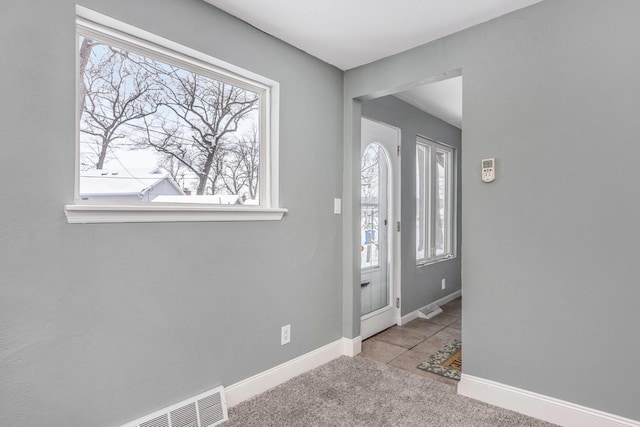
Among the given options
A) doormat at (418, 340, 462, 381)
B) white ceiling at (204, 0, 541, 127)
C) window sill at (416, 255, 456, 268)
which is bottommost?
doormat at (418, 340, 462, 381)

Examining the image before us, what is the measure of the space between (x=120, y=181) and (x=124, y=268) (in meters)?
0.43

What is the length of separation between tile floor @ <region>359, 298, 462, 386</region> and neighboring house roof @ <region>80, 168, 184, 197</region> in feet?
6.89

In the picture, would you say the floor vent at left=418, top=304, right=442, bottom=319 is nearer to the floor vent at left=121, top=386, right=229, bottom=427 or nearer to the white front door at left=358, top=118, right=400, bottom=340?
the white front door at left=358, top=118, right=400, bottom=340

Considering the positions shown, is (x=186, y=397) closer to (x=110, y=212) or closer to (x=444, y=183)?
(x=110, y=212)

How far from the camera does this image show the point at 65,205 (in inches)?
58.2

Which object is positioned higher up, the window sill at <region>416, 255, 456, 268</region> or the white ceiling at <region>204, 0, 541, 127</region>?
the white ceiling at <region>204, 0, 541, 127</region>

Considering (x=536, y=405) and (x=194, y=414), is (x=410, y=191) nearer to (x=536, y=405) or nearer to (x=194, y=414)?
(x=536, y=405)

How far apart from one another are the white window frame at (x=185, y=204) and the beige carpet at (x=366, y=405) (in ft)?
3.72

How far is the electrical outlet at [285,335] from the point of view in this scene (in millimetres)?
2412

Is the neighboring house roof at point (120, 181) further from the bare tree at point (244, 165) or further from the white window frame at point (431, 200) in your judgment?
the white window frame at point (431, 200)

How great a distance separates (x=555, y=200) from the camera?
1.95 meters

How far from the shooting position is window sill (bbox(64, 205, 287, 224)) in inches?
59.7

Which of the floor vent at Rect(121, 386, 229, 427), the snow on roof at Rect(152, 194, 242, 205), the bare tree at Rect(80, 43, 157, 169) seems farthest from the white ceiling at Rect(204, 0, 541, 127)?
the floor vent at Rect(121, 386, 229, 427)

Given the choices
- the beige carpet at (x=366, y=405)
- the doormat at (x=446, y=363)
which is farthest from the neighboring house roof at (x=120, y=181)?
the doormat at (x=446, y=363)
